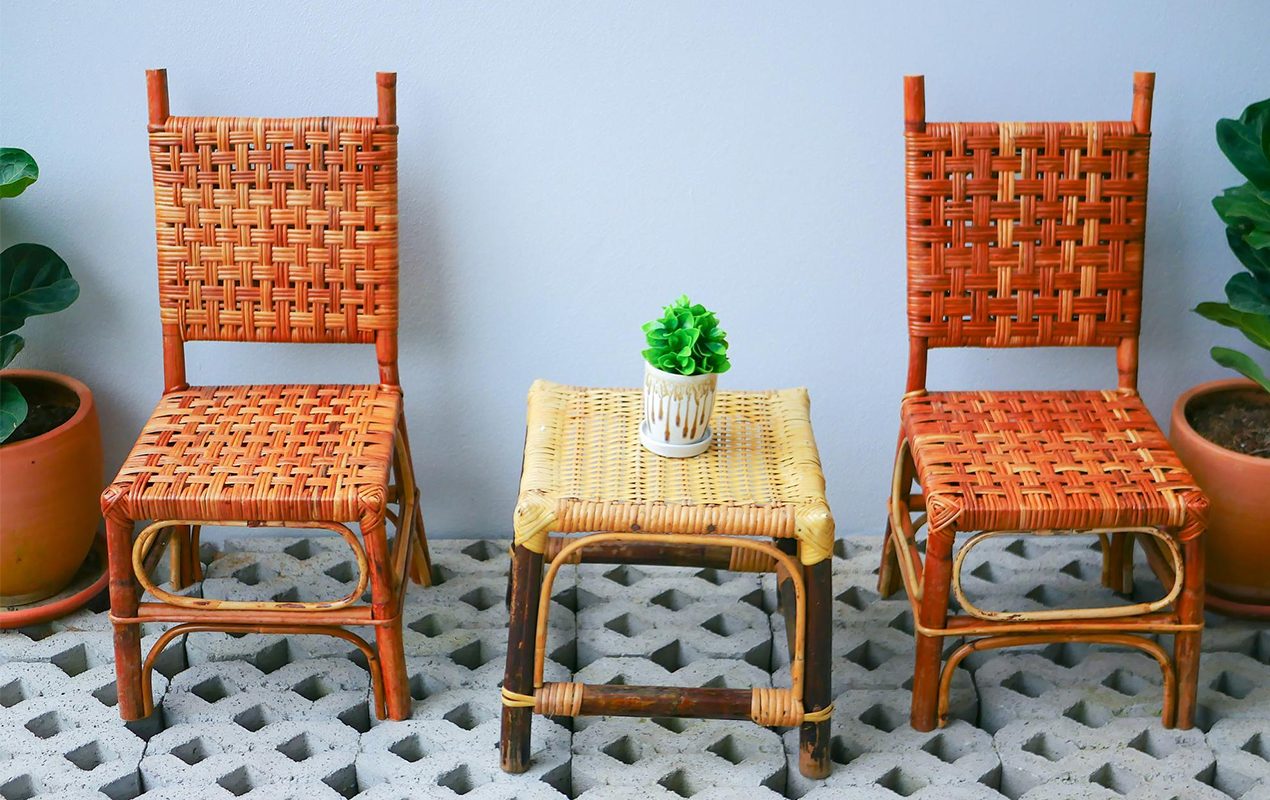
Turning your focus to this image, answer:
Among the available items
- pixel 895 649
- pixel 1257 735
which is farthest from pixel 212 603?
pixel 1257 735

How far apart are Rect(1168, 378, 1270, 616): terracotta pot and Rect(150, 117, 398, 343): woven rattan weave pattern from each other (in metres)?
1.50

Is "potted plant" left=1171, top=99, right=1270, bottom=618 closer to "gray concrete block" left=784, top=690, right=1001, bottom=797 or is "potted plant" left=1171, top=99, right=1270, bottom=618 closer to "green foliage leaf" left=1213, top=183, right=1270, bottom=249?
"green foliage leaf" left=1213, top=183, right=1270, bottom=249

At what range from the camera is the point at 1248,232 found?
226 cm

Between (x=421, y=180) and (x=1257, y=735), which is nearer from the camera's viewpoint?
(x=1257, y=735)

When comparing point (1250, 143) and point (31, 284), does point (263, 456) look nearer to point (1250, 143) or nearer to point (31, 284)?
point (31, 284)

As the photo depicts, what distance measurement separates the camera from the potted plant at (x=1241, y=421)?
2.21m

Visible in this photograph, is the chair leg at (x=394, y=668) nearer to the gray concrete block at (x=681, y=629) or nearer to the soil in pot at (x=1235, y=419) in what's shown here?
the gray concrete block at (x=681, y=629)

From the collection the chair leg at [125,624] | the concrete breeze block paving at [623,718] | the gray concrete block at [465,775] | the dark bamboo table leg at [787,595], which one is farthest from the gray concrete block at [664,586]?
the chair leg at [125,624]

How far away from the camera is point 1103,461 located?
2.06 metres

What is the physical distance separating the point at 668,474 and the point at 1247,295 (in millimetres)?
1163

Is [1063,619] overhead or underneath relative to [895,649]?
overhead

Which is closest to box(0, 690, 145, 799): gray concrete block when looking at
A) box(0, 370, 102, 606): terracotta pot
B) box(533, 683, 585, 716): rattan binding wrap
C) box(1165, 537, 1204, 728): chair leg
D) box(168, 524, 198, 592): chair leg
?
box(0, 370, 102, 606): terracotta pot

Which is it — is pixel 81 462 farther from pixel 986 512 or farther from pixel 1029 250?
pixel 1029 250

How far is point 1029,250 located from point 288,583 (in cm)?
157
